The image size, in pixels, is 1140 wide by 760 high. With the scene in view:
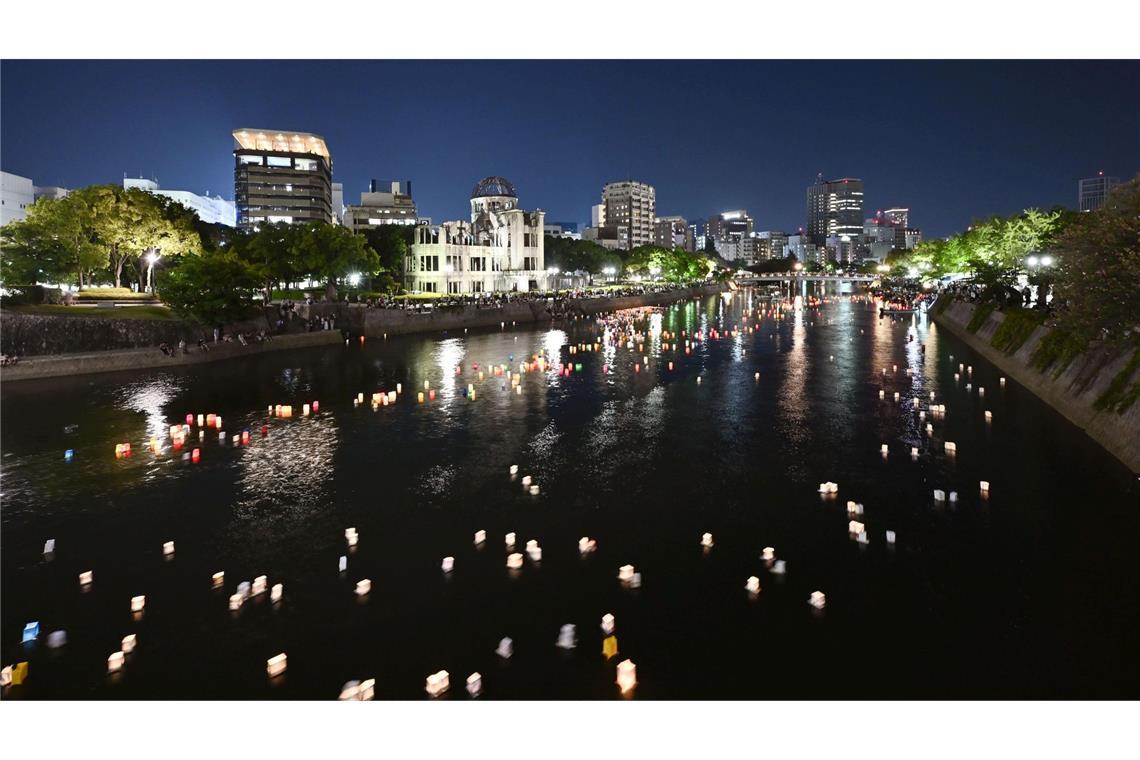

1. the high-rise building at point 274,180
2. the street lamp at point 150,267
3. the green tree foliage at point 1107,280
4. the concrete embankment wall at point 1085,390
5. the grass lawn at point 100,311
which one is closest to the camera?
the green tree foliage at point 1107,280

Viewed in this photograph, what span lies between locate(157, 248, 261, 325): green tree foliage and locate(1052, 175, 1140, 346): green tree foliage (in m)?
57.3

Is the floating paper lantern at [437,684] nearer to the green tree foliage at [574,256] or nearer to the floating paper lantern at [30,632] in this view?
the floating paper lantern at [30,632]

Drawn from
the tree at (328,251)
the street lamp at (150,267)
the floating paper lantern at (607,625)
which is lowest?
the floating paper lantern at (607,625)

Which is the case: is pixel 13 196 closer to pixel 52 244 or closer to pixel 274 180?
pixel 274 180

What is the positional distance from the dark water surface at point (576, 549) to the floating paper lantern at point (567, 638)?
0.18 meters

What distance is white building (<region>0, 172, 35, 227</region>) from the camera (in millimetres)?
120500

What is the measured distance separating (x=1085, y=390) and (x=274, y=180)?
170 metres

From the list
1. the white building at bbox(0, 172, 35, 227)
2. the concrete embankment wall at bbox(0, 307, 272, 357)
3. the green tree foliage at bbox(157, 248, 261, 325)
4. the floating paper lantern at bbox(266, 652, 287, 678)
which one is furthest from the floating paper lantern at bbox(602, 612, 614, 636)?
the white building at bbox(0, 172, 35, 227)

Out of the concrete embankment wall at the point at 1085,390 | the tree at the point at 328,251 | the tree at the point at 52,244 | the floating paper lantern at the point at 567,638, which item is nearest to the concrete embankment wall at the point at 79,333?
the tree at the point at 52,244

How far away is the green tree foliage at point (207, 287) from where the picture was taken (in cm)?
5669

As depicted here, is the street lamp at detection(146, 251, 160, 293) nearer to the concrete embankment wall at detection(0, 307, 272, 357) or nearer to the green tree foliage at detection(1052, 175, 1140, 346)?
the concrete embankment wall at detection(0, 307, 272, 357)

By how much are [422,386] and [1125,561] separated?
3797 cm

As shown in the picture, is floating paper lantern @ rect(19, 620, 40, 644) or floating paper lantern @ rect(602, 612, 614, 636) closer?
floating paper lantern @ rect(19, 620, 40, 644)

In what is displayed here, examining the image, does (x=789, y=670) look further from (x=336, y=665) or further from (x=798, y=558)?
(x=336, y=665)
